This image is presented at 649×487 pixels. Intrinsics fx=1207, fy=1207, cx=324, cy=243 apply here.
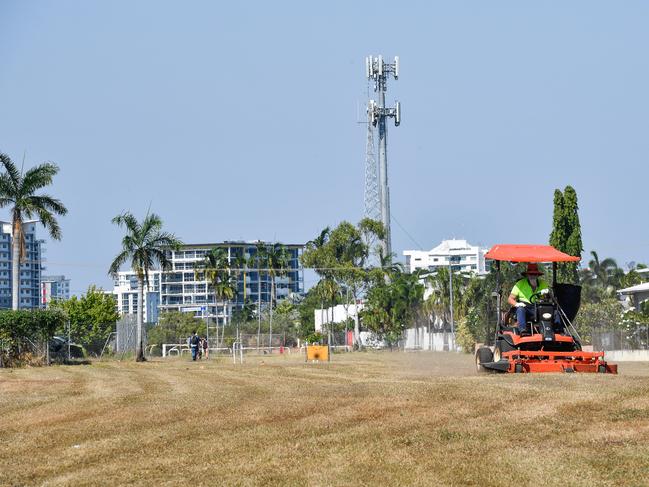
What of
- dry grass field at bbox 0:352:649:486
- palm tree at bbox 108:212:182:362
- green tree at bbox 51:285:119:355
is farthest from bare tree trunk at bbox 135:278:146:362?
dry grass field at bbox 0:352:649:486

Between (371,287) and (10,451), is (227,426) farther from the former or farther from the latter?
(371,287)

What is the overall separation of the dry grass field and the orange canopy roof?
188 inches

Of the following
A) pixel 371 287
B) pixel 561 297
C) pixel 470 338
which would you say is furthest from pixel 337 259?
pixel 561 297

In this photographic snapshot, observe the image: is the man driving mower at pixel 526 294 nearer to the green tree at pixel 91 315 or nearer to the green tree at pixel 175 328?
the green tree at pixel 91 315

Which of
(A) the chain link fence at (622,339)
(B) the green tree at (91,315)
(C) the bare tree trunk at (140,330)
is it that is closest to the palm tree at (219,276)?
(B) the green tree at (91,315)

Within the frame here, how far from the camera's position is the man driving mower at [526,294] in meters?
23.5

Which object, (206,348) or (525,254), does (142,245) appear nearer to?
(206,348)

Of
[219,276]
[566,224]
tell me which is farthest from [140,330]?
[219,276]

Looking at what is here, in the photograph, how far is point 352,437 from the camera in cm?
1273

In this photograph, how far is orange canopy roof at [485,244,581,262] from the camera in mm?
24000

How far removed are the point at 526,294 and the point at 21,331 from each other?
1240 inches

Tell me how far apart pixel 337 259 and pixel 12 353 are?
52.4 metres

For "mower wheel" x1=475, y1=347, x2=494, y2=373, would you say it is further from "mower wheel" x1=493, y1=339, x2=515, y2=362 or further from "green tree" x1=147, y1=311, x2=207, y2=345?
"green tree" x1=147, y1=311, x2=207, y2=345

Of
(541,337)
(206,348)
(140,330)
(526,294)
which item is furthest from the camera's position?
(206,348)
